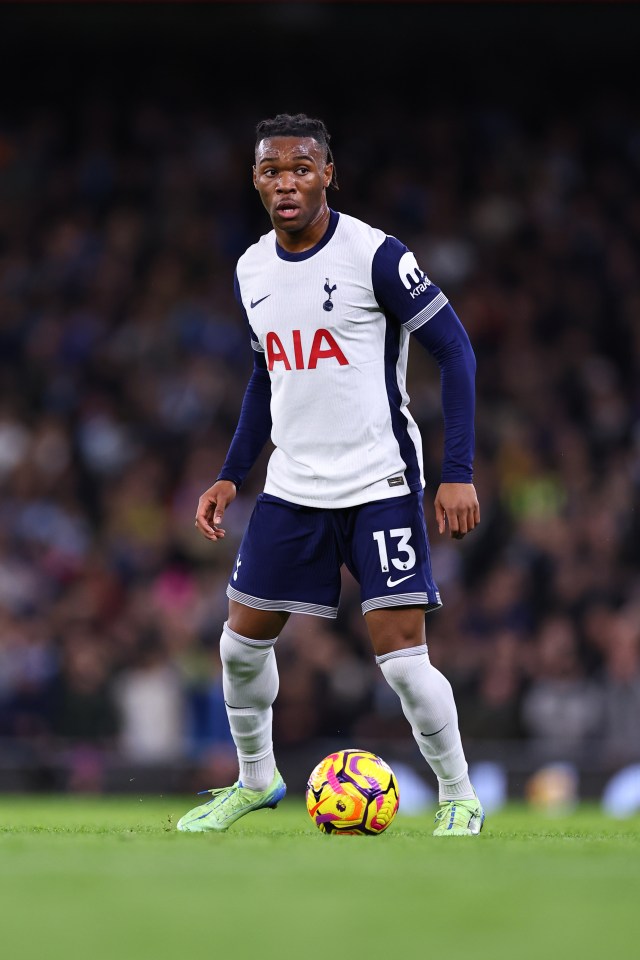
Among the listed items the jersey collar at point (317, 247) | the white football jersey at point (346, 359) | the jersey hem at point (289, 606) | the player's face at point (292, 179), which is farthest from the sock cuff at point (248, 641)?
the player's face at point (292, 179)

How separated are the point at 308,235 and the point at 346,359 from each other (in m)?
0.44

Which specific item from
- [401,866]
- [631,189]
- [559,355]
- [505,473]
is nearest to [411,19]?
[631,189]

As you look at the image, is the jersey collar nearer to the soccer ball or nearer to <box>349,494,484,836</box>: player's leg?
<box>349,494,484,836</box>: player's leg

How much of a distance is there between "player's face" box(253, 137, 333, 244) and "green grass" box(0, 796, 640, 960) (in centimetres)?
195

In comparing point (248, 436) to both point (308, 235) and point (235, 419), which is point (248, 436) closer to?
point (308, 235)

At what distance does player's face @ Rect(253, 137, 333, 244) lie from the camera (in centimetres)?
537

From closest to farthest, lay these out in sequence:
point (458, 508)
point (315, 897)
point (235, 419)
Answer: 1. point (315, 897)
2. point (458, 508)
3. point (235, 419)

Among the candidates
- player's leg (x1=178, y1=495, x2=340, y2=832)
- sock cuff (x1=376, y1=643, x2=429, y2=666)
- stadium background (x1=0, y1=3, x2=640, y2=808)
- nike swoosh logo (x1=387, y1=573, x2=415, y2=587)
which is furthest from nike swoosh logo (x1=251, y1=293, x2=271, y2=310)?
stadium background (x1=0, y1=3, x2=640, y2=808)

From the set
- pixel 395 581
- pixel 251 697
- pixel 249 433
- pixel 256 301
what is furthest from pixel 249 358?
pixel 395 581

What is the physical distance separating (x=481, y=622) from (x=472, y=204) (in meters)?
5.28

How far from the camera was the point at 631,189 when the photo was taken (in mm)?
15828

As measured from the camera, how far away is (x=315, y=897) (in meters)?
3.37

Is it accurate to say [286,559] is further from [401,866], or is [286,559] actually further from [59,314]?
[59,314]

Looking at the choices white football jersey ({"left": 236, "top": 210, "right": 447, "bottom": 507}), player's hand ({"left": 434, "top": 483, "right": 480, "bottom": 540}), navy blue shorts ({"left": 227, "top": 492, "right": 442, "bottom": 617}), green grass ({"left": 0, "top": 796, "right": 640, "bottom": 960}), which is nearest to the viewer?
green grass ({"left": 0, "top": 796, "right": 640, "bottom": 960})
